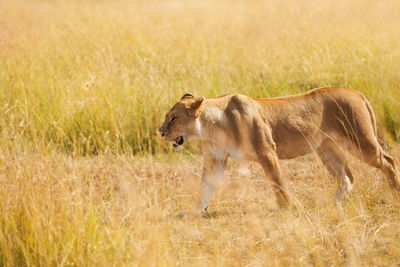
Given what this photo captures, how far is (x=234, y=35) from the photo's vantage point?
10.0m

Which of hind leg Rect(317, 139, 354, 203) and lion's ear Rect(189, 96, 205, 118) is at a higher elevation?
lion's ear Rect(189, 96, 205, 118)

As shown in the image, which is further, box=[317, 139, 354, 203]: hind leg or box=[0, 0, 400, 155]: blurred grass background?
box=[0, 0, 400, 155]: blurred grass background

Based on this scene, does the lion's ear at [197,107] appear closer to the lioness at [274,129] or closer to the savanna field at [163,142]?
the lioness at [274,129]

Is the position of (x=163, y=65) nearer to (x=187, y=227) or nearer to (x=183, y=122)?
(x=183, y=122)

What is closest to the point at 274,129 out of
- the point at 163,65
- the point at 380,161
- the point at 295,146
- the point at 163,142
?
the point at 295,146

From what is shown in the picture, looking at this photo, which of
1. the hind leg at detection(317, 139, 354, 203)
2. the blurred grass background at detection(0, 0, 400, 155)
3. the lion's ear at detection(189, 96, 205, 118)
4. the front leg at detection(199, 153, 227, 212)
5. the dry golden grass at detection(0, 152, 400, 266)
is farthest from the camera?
the blurred grass background at detection(0, 0, 400, 155)

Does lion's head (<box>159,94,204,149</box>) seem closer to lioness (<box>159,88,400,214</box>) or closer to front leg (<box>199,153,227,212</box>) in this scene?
lioness (<box>159,88,400,214</box>)

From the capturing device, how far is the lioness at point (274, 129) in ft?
15.8

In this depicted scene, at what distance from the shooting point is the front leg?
4953 millimetres

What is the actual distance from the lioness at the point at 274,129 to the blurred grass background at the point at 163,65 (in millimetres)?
1239

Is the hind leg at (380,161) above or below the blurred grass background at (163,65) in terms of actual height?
below

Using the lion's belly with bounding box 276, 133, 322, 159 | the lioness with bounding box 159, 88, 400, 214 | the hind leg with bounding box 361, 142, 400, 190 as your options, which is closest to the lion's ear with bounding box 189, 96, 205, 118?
the lioness with bounding box 159, 88, 400, 214

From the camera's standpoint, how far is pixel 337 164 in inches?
213

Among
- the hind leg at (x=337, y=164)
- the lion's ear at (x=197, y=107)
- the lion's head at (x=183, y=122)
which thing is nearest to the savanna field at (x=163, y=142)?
the hind leg at (x=337, y=164)
